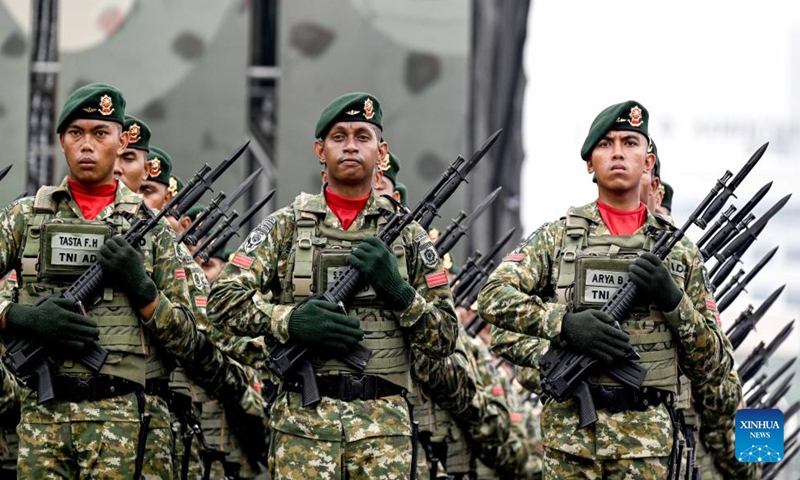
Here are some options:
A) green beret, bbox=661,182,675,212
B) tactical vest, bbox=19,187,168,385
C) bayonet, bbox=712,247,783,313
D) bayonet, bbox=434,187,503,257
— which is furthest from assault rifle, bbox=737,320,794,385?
tactical vest, bbox=19,187,168,385


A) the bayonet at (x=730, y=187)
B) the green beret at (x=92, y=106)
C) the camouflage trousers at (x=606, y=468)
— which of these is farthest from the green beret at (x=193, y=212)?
the camouflage trousers at (x=606, y=468)

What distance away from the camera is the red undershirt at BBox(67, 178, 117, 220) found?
8.31m

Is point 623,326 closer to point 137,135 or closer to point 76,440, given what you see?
point 76,440

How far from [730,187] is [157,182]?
3.56m

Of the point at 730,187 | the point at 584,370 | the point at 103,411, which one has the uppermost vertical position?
the point at 730,187

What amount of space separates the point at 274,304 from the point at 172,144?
9173 millimetres

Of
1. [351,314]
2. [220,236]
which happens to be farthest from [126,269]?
[220,236]

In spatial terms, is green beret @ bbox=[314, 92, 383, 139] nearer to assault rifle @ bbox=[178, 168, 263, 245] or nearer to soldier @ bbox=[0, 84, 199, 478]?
soldier @ bbox=[0, 84, 199, 478]

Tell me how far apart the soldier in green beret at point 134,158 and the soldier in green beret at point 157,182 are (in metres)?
0.45

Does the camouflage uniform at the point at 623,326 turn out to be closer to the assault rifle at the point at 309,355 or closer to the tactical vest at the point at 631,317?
the tactical vest at the point at 631,317

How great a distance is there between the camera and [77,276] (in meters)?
8.11

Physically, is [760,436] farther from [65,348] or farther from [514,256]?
[65,348]

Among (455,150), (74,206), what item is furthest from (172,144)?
(74,206)

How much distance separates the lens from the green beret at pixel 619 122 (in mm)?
8469
